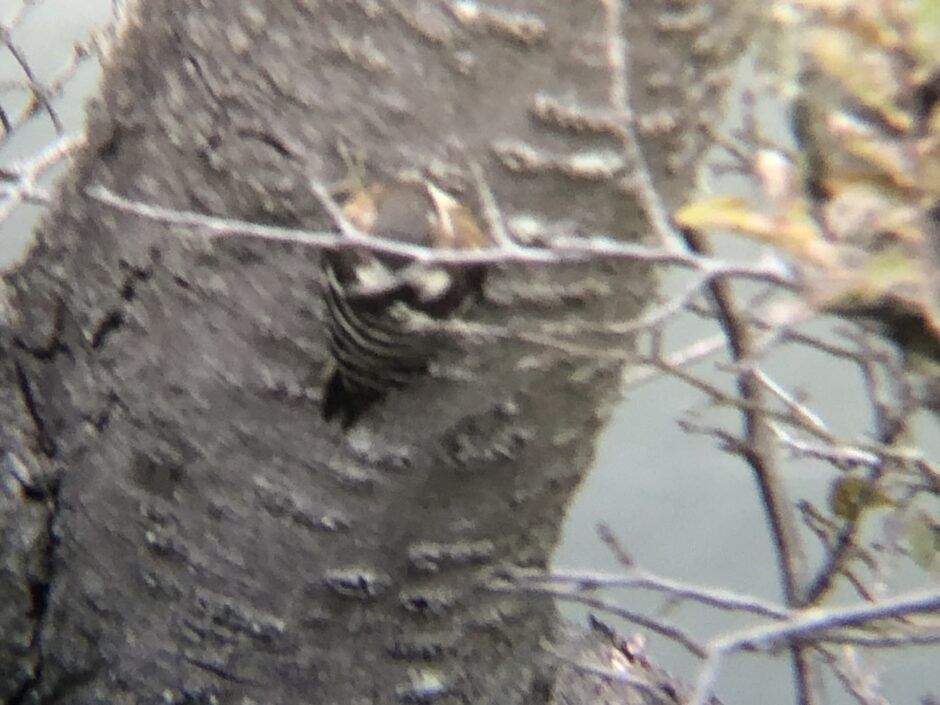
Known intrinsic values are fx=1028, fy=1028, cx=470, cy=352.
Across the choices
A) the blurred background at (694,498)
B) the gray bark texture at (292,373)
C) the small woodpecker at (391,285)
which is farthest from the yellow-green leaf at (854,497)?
the blurred background at (694,498)

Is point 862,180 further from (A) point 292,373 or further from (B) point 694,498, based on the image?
(B) point 694,498

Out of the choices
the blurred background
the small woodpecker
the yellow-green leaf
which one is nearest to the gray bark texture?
the small woodpecker

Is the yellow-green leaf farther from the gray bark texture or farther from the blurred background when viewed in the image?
the blurred background

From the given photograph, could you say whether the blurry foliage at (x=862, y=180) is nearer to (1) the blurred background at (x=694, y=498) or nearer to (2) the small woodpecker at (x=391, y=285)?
(2) the small woodpecker at (x=391, y=285)

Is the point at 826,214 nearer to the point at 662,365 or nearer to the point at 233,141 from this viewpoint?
the point at 662,365

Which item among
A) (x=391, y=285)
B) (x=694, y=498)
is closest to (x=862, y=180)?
(x=391, y=285)

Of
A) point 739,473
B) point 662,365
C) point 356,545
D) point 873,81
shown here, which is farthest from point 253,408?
point 739,473

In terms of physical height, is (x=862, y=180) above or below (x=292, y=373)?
above
